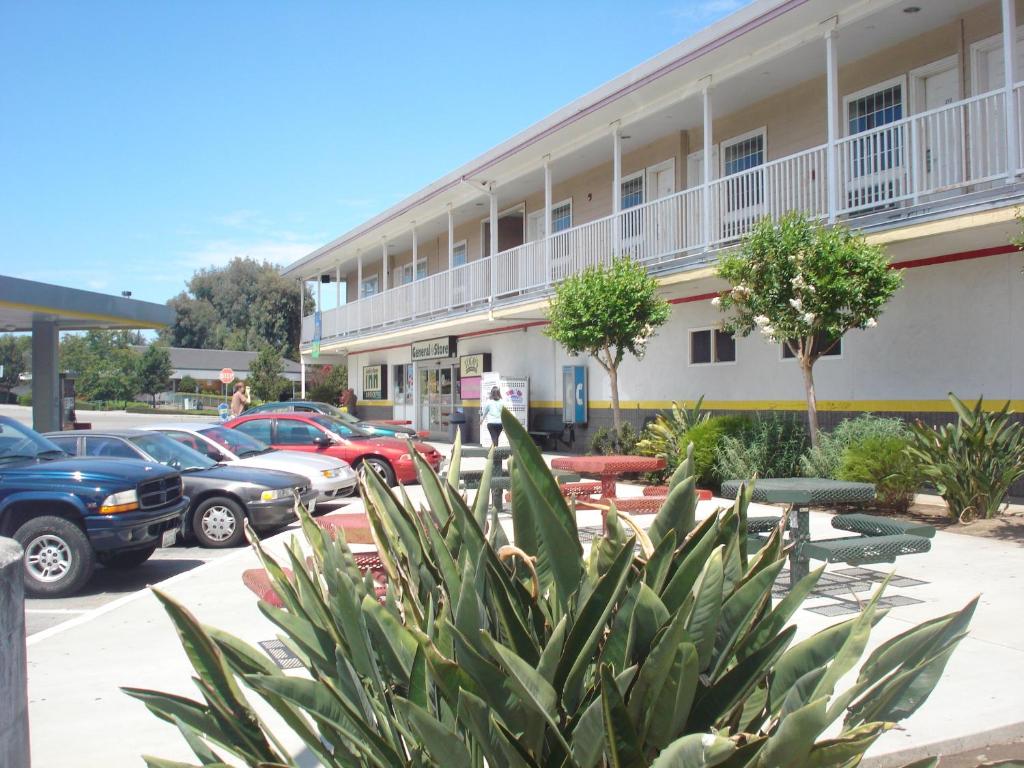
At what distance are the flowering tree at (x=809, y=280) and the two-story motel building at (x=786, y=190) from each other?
0.76 metres

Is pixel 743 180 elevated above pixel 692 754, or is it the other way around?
pixel 743 180

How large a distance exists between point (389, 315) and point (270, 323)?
52.1 meters

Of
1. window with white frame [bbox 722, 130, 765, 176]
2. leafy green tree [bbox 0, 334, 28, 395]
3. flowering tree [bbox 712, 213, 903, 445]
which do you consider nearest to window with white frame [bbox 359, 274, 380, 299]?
window with white frame [bbox 722, 130, 765, 176]

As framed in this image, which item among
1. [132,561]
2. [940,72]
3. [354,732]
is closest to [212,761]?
[354,732]

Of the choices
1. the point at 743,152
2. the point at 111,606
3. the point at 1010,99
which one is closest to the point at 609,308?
the point at 743,152

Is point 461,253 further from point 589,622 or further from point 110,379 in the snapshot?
point 110,379

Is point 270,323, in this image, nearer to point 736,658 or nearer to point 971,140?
point 971,140

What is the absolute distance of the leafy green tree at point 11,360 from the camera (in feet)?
282

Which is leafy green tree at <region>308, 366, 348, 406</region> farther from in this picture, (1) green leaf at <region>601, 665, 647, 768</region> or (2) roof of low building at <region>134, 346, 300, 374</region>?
(2) roof of low building at <region>134, 346, 300, 374</region>

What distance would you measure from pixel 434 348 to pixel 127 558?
1746cm

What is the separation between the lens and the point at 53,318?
74.3 feet

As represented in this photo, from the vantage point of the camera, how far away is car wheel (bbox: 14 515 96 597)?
7.61 meters

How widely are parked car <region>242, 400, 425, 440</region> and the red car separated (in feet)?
1.27

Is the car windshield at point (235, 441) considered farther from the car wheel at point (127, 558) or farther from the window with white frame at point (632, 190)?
the window with white frame at point (632, 190)
